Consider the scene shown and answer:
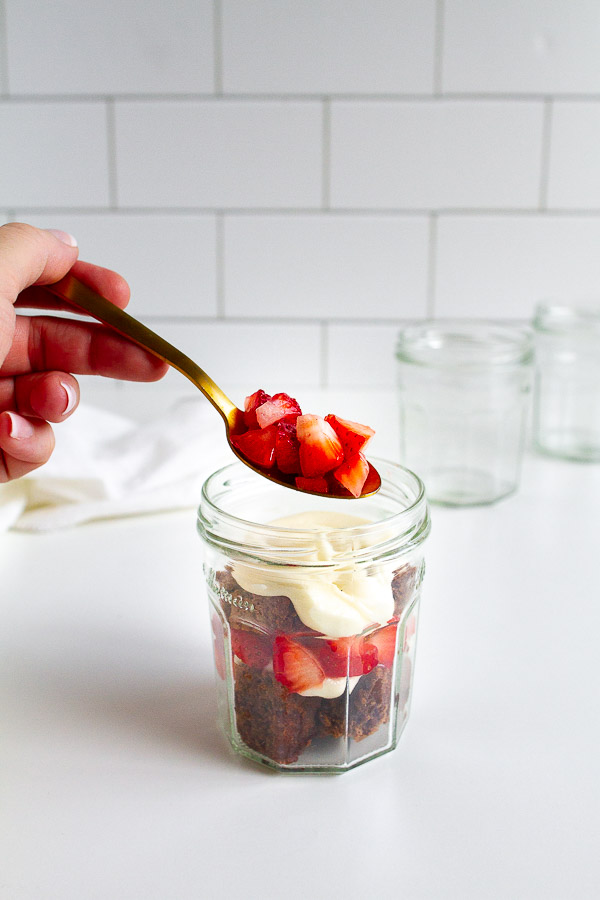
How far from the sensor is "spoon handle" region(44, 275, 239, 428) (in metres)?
0.64

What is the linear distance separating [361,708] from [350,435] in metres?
0.18

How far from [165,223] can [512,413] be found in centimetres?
59

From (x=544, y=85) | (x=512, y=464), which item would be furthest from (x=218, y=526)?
(x=544, y=85)

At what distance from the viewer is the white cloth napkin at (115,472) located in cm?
93

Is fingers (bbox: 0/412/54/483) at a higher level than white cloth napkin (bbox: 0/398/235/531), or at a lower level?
higher

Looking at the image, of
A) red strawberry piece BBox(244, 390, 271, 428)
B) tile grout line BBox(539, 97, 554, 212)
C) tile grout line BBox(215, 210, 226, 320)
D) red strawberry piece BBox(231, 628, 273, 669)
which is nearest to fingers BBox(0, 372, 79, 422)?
red strawberry piece BBox(244, 390, 271, 428)

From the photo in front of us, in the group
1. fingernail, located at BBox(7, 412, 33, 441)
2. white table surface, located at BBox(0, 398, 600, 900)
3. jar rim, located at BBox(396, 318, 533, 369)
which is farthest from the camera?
jar rim, located at BBox(396, 318, 533, 369)

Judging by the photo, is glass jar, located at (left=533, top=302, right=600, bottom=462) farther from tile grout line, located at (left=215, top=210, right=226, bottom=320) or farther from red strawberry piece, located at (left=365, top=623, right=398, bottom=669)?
red strawberry piece, located at (left=365, top=623, right=398, bottom=669)

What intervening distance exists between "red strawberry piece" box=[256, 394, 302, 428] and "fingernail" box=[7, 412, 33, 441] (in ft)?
0.69

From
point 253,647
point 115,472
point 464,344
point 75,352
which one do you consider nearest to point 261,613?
point 253,647

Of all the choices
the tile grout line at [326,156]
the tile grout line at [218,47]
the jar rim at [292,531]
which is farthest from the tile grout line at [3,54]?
the jar rim at [292,531]

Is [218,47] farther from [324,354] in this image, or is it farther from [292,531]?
[292,531]

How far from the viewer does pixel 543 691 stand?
2.10 feet

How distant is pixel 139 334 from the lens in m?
0.65
